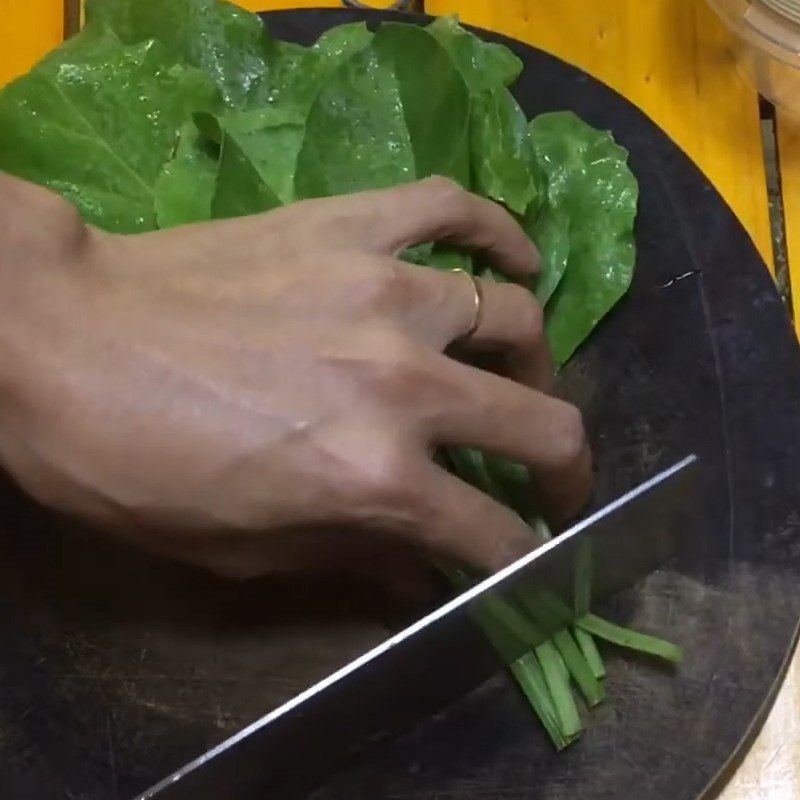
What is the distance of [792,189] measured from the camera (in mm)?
708

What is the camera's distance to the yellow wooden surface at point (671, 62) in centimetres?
71

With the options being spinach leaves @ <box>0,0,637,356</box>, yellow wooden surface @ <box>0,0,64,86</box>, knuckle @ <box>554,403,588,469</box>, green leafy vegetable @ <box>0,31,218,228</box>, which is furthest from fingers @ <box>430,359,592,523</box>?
yellow wooden surface @ <box>0,0,64,86</box>

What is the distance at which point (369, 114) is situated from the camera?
586mm

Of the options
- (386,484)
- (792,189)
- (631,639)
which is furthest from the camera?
(792,189)

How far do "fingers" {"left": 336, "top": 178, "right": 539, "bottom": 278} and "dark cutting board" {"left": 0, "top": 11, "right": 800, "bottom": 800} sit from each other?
0.36ft

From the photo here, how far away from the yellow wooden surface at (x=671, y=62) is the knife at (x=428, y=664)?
0.26m

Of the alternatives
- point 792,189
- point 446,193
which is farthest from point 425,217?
point 792,189

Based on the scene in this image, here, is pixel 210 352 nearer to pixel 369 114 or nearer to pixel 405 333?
pixel 405 333

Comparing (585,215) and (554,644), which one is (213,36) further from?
(554,644)

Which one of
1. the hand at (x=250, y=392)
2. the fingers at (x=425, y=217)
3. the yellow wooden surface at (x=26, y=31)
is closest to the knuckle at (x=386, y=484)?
the hand at (x=250, y=392)

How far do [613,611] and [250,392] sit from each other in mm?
220

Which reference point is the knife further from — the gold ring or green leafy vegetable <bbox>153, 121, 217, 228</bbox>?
green leafy vegetable <bbox>153, 121, 217, 228</bbox>

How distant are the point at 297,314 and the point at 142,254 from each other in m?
0.07

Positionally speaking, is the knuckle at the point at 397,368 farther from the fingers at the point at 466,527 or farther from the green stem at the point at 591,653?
the green stem at the point at 591,653
